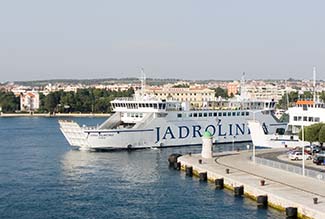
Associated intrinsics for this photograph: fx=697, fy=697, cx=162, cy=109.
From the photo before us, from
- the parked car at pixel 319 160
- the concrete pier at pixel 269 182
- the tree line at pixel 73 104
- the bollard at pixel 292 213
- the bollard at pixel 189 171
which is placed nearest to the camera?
the bollard at pixel 292 213

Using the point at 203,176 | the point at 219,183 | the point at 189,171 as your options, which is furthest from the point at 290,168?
the point at 189,171

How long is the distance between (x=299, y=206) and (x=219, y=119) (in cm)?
4332

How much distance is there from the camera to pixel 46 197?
133 ft

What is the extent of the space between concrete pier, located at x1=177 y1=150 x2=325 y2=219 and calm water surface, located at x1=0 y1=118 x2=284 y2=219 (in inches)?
31.1

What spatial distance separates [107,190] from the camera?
1693 inches

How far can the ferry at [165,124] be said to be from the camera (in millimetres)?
66188

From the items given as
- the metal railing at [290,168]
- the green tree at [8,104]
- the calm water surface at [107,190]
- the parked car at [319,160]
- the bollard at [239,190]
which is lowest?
the calm water surface at [107,190]

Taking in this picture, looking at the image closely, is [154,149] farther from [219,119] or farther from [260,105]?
[260,105]

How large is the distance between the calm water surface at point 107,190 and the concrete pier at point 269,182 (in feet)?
Result: 2.59

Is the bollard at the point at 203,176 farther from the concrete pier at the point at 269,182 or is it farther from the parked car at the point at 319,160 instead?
the parked car at the point at 319,160

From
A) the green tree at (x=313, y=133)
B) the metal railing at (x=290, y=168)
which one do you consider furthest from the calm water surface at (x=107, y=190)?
the green tree at (x=313, y=133)

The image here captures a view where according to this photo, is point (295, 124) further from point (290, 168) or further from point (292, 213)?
point (292, 213)

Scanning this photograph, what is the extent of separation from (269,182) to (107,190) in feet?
33.5

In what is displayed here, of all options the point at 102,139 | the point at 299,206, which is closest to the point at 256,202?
the point at 299,206
